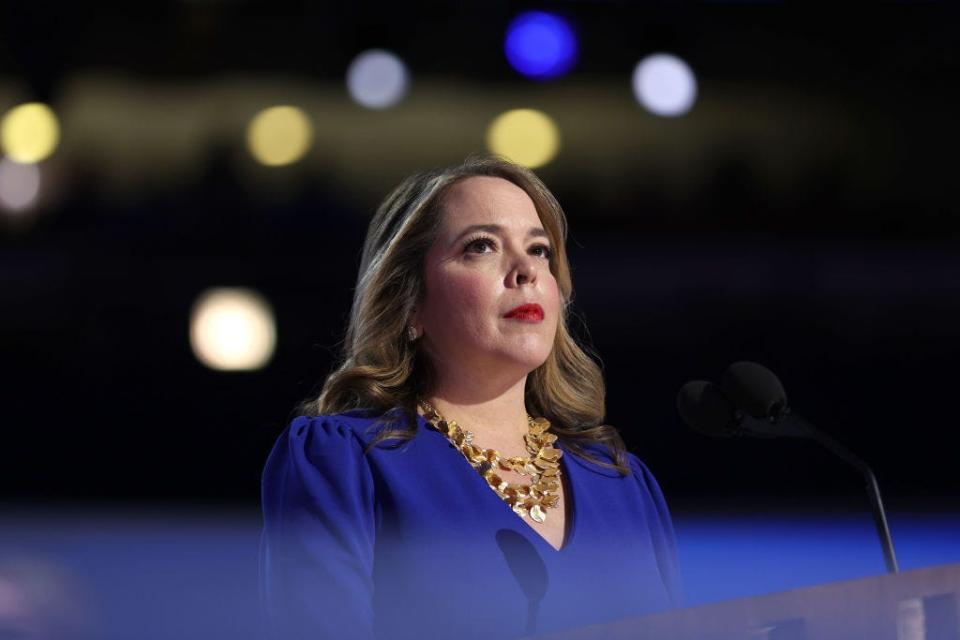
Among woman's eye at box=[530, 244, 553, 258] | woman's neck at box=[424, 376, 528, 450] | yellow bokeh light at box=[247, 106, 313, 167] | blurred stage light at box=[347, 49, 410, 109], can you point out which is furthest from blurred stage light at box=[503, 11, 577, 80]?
woman's neck at box=[424, 376, 528, 450]

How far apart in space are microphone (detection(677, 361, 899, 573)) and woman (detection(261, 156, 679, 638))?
0.57 ft

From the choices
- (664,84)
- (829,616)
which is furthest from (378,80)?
Answer: (829,616)

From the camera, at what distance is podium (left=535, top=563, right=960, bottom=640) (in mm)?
869

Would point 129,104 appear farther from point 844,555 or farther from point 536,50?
point 844,555

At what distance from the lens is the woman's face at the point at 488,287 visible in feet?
4.81

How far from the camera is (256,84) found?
14.4 feet

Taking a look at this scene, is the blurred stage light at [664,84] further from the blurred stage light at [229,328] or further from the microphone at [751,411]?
the microphone at [751,411]

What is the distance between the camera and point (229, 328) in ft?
12.8

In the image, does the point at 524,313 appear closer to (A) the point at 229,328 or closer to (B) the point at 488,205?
(B) the point at 488,205

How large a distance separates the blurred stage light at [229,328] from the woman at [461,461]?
2341 millimetres

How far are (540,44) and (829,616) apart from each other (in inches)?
128

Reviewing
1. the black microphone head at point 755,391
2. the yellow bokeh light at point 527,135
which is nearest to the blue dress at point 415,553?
the black microphone head at point 755,391

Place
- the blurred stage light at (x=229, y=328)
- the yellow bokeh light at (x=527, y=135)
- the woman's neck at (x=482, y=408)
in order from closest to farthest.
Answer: the woman's neck at (x=482, y=408) → the blurred stage light at (x=229, y=328) → the yellow bokeh light at (x=527, y=135)

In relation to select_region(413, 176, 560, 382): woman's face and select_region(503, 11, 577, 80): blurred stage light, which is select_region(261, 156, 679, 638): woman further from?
select_region(503, 11, 577, 80): blurred stage light
